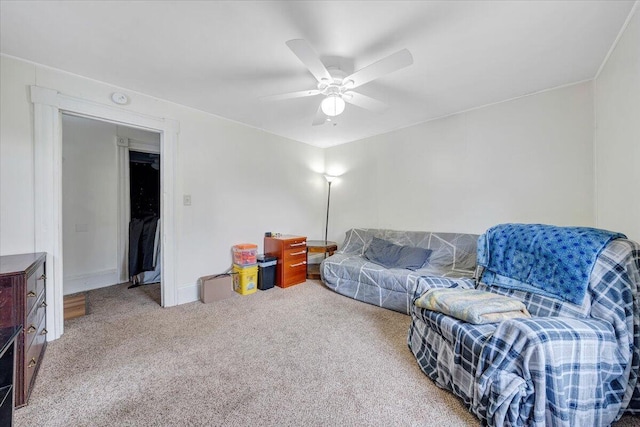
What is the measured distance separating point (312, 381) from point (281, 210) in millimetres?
2742

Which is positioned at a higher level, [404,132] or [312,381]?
[404,132]

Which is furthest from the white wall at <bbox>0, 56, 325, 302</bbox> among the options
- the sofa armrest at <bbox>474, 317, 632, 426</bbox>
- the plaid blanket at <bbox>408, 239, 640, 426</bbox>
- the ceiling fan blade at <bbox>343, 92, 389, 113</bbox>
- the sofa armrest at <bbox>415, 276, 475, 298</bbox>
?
the sofa armrest at <bbox>474, 317, 632, 426</bbox>

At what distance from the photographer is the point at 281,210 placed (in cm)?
398

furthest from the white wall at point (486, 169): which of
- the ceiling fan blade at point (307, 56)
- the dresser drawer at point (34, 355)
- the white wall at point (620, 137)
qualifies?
the dresser drawer at point (34, 355)

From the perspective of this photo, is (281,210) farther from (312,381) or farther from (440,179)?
(312,381)

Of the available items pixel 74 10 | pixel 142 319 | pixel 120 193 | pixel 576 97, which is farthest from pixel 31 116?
pixel 576 97

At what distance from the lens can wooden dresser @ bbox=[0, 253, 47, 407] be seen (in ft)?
4.44

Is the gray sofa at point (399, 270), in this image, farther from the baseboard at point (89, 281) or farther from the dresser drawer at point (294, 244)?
the baseboard at point (89, 281)

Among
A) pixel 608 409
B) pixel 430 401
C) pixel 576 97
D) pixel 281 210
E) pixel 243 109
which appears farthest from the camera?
pixel 281 210

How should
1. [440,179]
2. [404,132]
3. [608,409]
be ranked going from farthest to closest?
[404,132], [440,179], [608,409]

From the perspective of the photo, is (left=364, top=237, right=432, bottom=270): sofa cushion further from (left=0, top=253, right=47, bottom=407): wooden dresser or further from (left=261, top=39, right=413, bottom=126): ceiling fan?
(left=0, top=253, right=47, bottom=407): wooden dresser

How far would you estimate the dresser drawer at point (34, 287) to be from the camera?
1.52 metres

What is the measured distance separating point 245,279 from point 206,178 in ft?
4.62

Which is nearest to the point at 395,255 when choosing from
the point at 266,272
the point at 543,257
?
the point at 543,257
